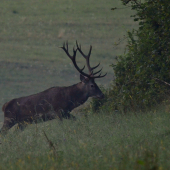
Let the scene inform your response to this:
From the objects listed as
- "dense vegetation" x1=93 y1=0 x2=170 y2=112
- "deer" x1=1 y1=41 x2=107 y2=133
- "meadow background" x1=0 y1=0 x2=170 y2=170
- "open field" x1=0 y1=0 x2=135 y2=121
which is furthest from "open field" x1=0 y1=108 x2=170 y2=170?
"open field" x1=0 y1=0 x2=135 y2=121

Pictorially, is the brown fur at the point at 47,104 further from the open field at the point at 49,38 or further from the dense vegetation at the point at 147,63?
the open field at the point at 49,38

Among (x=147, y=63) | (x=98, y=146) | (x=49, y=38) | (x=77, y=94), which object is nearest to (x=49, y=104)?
(x=77, y=94)

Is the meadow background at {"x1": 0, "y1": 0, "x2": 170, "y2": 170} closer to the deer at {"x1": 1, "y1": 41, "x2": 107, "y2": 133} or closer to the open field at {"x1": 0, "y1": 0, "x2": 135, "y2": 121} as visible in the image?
the open field at {"x1": 0, "y1": 0, "x2": 135, "y2": 121}

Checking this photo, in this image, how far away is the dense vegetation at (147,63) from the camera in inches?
293

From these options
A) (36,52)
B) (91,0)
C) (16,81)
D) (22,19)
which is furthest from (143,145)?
(91,0)

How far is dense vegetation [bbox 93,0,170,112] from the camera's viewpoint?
7.45 m

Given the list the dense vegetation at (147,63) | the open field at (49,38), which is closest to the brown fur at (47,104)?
the dense vegetation at (147,63)

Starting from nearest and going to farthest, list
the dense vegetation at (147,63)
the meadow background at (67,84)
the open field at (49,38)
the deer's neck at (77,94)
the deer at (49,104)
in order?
the meadow background at (67,84) → the dense vegetation at (147,63) → the deer at (49,104) → the deer's neck at (77,94) → the open field at (49,38)

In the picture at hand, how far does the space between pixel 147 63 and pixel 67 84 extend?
9.77 meters

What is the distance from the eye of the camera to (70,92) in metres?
11.1

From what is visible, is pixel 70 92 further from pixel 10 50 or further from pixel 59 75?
pixel 10 50

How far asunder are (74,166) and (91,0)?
26.9 m

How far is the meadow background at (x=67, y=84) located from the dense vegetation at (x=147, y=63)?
39 cm

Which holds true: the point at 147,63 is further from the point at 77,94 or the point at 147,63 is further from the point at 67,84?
the point at 67,84
